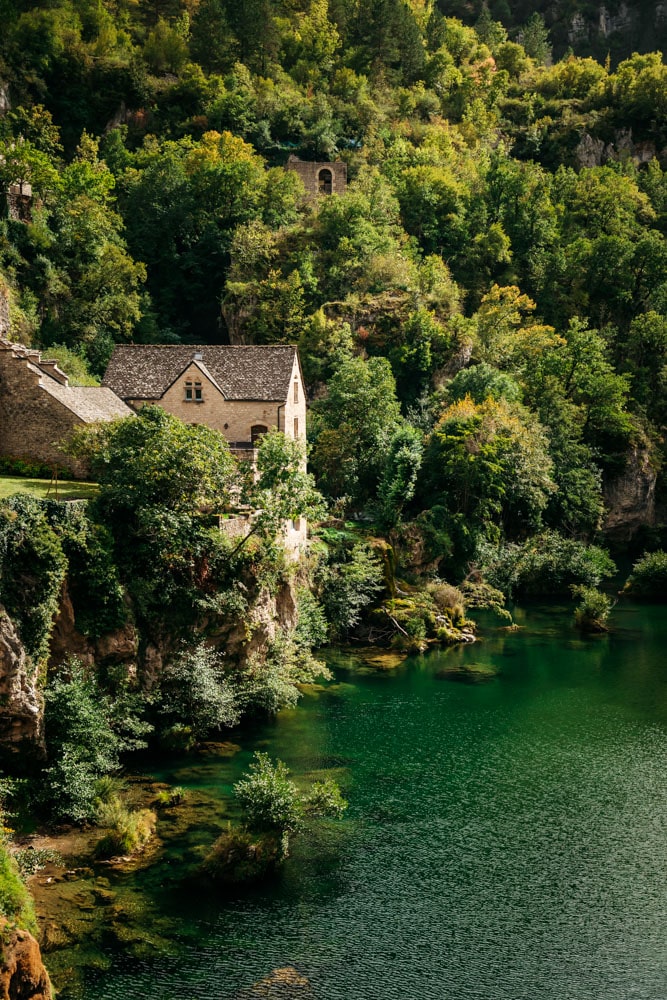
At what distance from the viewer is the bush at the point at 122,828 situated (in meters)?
27.4

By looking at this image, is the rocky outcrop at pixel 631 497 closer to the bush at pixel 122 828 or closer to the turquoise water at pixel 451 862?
the turquoise water at pixel 451 862

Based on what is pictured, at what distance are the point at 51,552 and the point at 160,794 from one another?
27.5ft

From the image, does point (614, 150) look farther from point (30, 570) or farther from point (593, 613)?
point (30, 570)

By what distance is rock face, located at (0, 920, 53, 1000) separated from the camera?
1967 cm

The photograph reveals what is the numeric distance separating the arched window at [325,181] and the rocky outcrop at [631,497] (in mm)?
35870

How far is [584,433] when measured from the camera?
237 feet

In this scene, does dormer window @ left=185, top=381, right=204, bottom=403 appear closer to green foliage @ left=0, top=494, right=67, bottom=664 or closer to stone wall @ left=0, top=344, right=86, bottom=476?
stone wall @ left=0, top=344, right=86, bottom=476

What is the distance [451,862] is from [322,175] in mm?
70739

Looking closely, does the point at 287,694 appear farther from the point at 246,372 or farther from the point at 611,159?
the point at 611,159

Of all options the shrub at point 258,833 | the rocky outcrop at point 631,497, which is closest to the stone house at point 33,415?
the shrub at point 258,833

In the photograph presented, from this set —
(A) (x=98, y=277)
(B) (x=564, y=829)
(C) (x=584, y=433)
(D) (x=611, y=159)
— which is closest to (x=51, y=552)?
(B) (x=564, y=829)

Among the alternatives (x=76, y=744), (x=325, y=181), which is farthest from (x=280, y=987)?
(x=325, y=181)

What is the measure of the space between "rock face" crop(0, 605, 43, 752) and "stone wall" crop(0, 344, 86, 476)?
13.5 metres

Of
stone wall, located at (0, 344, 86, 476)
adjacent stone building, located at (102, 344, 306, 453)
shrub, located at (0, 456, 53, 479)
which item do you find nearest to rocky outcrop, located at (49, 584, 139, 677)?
shrub, located at (0, 456, 53, 479)
